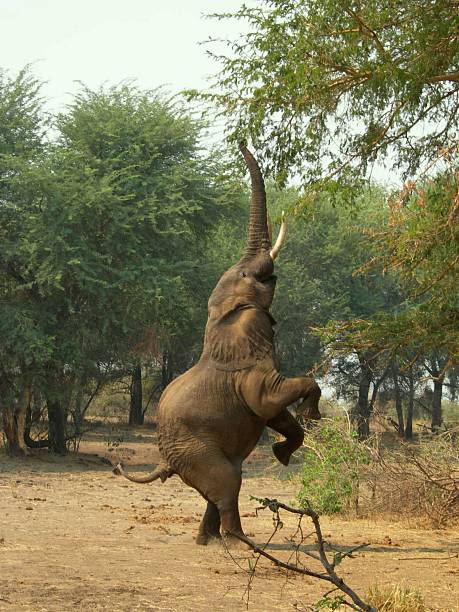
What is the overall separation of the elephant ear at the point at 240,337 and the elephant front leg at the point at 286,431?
66cm

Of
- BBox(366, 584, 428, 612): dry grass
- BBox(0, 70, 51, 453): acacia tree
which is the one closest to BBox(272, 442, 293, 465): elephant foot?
BBox(366, 584, 428, 612): dry grass

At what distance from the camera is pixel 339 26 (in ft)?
30.8

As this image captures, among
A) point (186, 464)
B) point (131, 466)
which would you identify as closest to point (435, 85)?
point (186, 464)

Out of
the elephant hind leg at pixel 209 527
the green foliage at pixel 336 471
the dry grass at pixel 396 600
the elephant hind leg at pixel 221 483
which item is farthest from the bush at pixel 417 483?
the dry grass at pixel 396 600

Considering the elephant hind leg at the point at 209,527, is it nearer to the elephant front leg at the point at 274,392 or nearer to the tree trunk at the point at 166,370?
the elephant front leg at the point at 274,392

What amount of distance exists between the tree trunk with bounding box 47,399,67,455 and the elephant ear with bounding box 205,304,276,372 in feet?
46.0

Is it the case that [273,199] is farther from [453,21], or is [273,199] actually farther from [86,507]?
[453,21]

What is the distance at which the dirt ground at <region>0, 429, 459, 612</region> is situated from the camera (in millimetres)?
6680

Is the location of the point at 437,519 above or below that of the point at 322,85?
below

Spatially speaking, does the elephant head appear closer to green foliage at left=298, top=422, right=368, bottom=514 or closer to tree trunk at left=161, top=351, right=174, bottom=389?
green foliage at left=298, top=422, right=368, bottom=514

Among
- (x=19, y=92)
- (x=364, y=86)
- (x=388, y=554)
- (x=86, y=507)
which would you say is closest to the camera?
(x=388, y=554)

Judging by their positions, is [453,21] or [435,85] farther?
[435,85]

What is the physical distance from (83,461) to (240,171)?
12690mm

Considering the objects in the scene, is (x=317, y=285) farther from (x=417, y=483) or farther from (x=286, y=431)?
(x=286, y=431)
